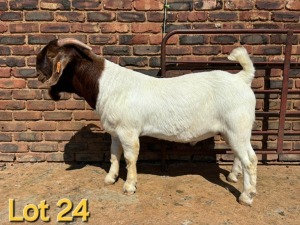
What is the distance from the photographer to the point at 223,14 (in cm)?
365

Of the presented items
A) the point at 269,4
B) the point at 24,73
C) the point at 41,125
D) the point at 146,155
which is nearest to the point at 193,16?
the point at 269,4

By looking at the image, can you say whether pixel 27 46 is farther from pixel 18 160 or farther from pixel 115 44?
pixel 18 160

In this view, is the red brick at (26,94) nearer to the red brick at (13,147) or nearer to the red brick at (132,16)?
the red brick at (13,147)

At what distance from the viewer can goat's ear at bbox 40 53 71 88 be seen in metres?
3.02

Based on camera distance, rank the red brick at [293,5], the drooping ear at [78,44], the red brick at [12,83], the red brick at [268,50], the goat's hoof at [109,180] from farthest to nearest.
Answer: the red brick at [12,83] < the red brick at [268,50] < the red brick at [293,5] < the goat's hoof at [109,180] < the drooping ear at [78,44]

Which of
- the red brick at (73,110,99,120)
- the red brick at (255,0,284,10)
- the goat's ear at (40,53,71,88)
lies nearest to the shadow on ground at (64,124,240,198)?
the red brick at (73,110,99,120)

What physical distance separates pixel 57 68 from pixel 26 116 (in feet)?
4.01

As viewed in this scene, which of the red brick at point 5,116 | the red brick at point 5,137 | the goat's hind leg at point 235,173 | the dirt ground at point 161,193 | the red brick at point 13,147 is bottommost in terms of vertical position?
the dirt ground at point 161,193

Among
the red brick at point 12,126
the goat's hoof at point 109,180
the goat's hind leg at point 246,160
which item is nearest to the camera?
the goat's hind leg at point 246,160

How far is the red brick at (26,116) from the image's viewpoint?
3916mm

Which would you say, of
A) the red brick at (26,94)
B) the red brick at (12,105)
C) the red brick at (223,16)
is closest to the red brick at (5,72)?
the red brick at (26,94)

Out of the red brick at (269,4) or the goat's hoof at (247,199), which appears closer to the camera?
the goat's hoof at (247,199)

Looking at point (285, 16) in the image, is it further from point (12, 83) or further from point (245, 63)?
point (12, 83)

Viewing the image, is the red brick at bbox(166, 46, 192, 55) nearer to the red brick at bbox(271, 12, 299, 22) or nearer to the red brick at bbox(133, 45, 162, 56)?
the red brick at bbox(133, 45, 162, 56)
